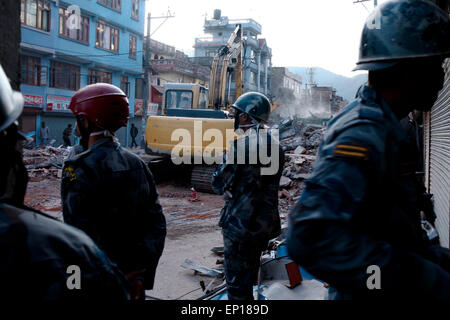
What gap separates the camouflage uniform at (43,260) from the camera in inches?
34.9

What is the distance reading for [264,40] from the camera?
59750mm

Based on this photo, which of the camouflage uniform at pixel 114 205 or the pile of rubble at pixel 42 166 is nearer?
the camouflage uniform at pixel 114 205

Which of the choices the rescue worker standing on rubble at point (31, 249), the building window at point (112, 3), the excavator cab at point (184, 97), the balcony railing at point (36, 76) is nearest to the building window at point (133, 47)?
the building window at point (112, 3)

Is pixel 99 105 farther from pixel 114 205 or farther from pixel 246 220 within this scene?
pixel 246 220

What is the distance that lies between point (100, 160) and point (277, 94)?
64811 mm

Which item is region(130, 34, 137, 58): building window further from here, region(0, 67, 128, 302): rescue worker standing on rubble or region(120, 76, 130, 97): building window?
region(0, 67, 128, 302): rescue worker standing on rubble

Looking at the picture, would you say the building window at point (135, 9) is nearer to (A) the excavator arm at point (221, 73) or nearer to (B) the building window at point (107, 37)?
(B) the building window at point (107, 37)

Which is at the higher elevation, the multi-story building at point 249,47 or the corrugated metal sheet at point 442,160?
the multi-story building at point 249,47

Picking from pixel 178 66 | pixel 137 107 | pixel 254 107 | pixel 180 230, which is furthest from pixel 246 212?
pixel 178 66

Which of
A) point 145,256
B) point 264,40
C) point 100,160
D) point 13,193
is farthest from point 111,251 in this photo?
point 264,40

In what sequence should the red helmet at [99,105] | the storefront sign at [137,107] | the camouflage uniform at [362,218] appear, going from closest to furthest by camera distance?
the camouflage uniform at [362,218] < the red helmet at [99,105] < the storefront sign at [137,107]

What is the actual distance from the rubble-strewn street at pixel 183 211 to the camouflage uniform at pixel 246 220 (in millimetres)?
1209

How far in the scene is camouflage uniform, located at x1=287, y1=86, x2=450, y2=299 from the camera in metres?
1.03

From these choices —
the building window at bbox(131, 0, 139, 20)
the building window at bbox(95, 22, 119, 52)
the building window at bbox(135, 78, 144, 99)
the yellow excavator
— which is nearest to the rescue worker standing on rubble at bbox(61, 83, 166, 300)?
the yellow excavator
